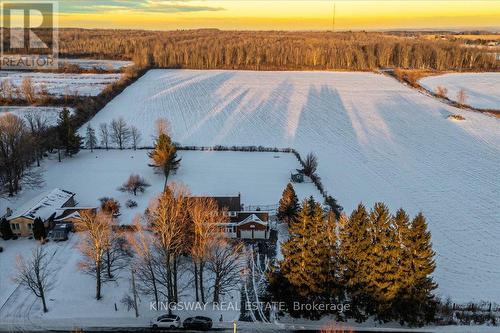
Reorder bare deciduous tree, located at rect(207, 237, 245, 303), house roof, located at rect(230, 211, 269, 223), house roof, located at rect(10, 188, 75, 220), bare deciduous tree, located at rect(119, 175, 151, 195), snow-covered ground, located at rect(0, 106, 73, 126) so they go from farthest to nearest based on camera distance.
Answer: snow-covered ground, located at rect(0, 106, 73, 126), bare deciduous tree, located at rect(119, 175, 151, 195), house roof, located at rect(230, 211, 269, 223), house roof, located at rect(10, 188, 75, 220), bare deciduous tree, located at rect(207, 237, 245, 303)

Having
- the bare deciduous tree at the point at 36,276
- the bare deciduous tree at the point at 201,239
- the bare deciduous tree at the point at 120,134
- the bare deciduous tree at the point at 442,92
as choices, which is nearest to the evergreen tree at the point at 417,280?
the bare deciduous tree at the point at 201,239

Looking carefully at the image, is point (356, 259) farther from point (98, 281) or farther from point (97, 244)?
point (98, 281)

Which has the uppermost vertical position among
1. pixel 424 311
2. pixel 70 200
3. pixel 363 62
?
pixel 363 62

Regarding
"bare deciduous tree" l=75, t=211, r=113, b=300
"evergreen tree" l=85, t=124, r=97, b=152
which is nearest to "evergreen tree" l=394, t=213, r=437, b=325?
"bare deciduous tree" l=75, t=211, r=113, b=300

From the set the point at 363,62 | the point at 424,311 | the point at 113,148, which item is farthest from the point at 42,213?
the point at 363,62

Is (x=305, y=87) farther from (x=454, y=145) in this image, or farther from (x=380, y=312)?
(x=380, y=312)

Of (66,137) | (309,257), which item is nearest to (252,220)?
(309,257)

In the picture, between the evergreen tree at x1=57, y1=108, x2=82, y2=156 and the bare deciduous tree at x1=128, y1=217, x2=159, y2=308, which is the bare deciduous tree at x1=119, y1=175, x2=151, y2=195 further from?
the bare deciduous tree at x1=128, y1=217, x2=159, y2=308
